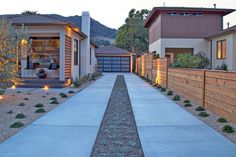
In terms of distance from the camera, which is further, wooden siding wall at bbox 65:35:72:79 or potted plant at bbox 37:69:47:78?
potted plant at bbox 37:69:47:78

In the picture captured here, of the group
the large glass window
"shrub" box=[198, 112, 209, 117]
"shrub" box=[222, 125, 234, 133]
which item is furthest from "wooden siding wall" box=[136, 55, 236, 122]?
the large glass window

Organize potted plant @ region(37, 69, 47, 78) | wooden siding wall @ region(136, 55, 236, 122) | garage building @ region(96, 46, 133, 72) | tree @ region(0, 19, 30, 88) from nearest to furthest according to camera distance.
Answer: wooden siding wall @ region(136, 55, 236, 122) → tree @ region(0, 19, 30, 88) → potted plant @ region(37, 69, 47, 78) → garage building @ region(96, 46, 133, 72)

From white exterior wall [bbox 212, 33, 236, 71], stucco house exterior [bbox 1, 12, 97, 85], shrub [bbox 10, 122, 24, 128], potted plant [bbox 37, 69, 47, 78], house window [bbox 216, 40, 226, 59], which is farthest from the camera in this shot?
house window [bbox 216, 40, 226, 59]

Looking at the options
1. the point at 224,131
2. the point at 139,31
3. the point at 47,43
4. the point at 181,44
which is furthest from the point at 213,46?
the point at 139,31

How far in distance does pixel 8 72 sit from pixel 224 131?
7174 mm

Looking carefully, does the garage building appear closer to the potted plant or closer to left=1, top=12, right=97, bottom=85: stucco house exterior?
left=1, top=12, right=97, bottom=85: stucco house exterior

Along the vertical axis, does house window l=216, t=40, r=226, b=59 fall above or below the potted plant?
above

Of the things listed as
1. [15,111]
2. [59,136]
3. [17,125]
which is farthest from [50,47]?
[59,136]

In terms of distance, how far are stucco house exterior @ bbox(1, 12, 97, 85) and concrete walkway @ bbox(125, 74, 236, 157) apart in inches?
332

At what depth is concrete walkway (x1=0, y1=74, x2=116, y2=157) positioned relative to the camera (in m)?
6.16

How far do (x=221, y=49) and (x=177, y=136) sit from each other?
20943 millimetres

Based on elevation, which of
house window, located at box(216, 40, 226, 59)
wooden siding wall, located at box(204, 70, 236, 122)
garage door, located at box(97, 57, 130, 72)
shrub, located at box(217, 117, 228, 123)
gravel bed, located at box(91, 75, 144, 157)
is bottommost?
gravel bed, located at box(91, 75, 144, 157)

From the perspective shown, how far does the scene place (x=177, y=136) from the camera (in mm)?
7426

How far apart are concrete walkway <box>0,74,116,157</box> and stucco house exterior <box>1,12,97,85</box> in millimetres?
7129
